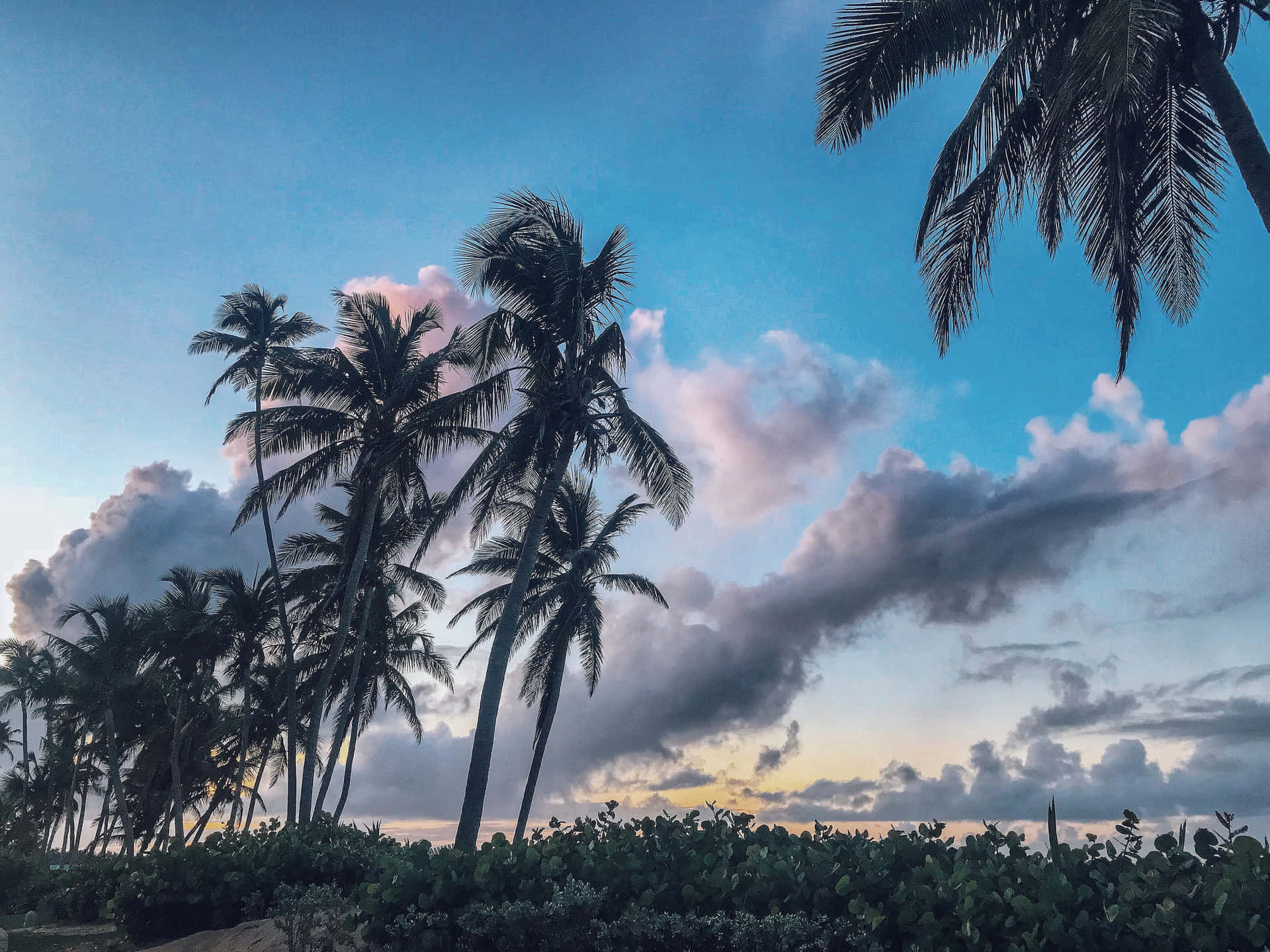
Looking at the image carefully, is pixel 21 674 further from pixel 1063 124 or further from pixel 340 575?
pixel 1063 124

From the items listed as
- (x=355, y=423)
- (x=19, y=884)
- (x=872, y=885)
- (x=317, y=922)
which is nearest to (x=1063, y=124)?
(x=872, y=885)

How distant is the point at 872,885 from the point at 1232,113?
8.09 metres

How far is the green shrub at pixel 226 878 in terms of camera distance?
32.4 ft

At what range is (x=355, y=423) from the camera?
71.7 ft

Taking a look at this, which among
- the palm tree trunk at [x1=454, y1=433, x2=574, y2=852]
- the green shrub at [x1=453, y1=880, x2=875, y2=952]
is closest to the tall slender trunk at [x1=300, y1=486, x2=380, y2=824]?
the palm tree trunk at [x1=454, y1=433, x2=574, y2=852]

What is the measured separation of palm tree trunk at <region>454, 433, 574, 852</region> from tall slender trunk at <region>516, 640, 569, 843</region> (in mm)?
9940

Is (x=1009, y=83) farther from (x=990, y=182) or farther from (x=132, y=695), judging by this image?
(x=132, y=695)

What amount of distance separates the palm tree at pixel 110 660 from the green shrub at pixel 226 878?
26693 mm

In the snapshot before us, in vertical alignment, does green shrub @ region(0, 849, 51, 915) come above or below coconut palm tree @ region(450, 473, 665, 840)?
below

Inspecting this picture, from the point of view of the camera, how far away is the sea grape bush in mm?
4652

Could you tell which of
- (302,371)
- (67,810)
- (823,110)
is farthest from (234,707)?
(823,110)

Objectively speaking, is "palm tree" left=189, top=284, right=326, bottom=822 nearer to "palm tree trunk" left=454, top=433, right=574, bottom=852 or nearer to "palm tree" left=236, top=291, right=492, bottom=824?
"palm tree" left=236, top=291, right=492, bottom=824

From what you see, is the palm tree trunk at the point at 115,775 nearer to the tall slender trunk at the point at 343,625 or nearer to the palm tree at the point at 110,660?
the palm tree at the point at 110,660

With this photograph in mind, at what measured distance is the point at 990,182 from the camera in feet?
35.0
